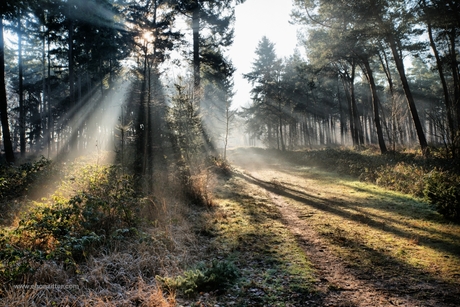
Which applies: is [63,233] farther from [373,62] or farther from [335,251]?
[373,62]

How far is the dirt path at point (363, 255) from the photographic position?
3.14m

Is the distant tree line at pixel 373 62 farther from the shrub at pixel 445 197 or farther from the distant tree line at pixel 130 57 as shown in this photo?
the distant tree line at pixel 130 57

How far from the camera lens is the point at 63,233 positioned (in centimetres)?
422

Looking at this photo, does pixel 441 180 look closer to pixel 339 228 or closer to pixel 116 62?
pixel 339 228

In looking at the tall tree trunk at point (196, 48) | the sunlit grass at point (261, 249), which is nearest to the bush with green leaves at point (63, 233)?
the sunlit grass at point (261, 249)

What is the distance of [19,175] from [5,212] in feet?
13.1

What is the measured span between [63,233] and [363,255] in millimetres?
5389

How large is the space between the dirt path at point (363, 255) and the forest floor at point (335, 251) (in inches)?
Answer: 0.5

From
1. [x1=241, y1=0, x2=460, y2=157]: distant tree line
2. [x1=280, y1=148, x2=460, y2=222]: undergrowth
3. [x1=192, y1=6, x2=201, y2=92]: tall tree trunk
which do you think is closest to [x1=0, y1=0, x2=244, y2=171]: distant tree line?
Answer: [x1=192, y1=6, x2=201, y2=92]: tall tree trunk

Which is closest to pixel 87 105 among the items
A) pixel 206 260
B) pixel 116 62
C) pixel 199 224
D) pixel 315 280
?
pixel 116 62

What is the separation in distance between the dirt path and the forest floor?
0.5 inches

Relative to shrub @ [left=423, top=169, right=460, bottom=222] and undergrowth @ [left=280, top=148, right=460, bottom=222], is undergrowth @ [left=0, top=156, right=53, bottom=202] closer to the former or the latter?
shrub @ [left=423, top=169, right=460, bottom=222]

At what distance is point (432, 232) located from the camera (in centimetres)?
526

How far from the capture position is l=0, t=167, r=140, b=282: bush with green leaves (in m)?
3.17
